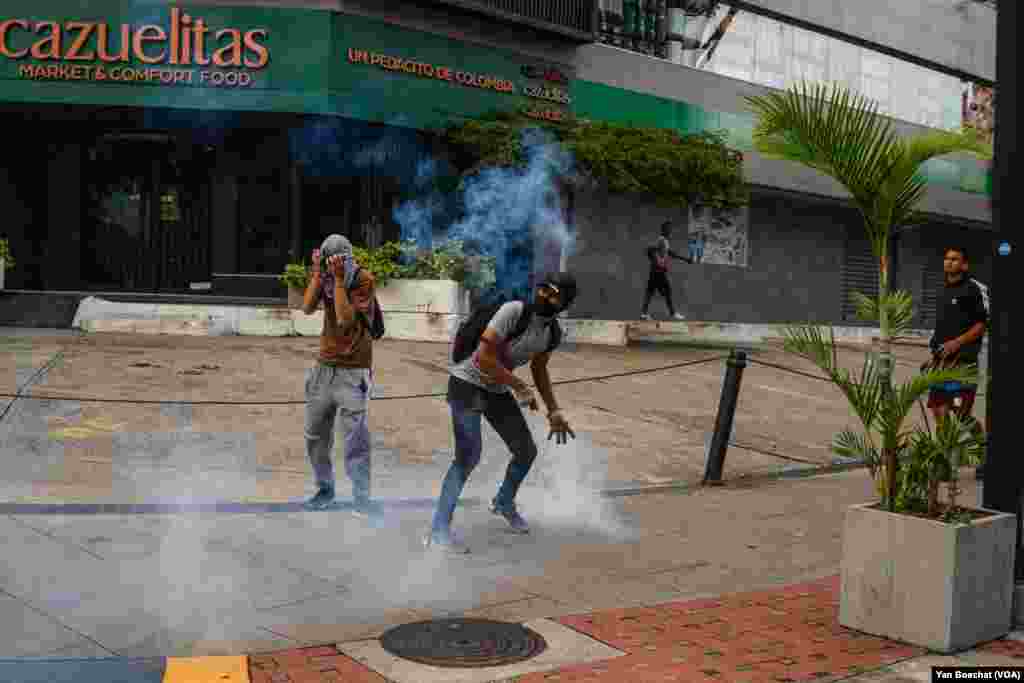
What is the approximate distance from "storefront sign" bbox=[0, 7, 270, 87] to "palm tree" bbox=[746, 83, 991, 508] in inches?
502

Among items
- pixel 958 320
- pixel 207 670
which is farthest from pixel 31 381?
pixel 958 320

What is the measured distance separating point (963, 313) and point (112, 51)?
43.0 ft

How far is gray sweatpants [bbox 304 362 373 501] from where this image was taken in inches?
266

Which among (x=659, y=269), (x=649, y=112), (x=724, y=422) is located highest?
(x=649, y=112)

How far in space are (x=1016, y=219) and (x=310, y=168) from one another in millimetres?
13951

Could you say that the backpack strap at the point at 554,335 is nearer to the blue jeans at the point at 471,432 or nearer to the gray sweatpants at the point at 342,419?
the blue jeans at the point at 471,432

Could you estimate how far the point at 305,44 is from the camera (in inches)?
648

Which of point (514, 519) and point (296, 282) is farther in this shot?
point (296, 282)

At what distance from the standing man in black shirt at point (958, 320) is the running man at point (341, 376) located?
15.2 feet

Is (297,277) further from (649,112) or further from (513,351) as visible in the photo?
(649,112)

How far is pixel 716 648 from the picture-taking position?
470 centimetres

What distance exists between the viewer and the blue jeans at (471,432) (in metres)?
6.25

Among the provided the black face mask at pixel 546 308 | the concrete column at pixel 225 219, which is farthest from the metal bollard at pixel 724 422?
the concrete column at pixel 225 219

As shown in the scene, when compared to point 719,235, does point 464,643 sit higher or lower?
lower
